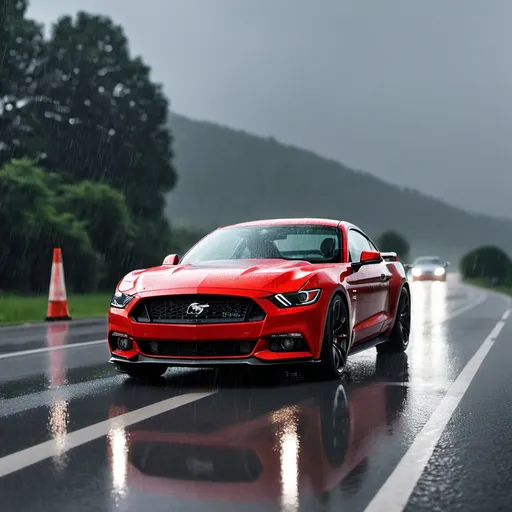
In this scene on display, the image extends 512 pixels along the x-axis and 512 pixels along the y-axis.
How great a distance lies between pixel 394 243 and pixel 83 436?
114 metres

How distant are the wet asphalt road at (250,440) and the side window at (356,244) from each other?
1161mm

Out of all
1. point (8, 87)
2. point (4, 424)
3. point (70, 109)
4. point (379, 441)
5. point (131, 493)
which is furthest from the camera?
point (70, 109)

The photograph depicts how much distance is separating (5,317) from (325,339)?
11.9 meters

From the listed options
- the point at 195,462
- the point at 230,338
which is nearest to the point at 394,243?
the point at 230,338

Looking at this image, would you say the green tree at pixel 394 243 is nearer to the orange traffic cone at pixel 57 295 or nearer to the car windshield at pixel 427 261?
the car windshield at pixel 427 261

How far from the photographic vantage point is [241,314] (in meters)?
8.15

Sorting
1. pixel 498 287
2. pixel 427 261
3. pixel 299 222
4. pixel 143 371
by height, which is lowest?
pixel 498 287

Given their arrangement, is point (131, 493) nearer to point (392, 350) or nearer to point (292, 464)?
point (292, 464)

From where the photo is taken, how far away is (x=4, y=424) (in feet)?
21.7

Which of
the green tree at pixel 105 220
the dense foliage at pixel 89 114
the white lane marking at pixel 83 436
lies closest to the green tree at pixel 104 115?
the dense foliage at pixel 89 114

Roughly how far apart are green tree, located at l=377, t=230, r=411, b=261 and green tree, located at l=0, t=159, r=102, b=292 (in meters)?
78.4

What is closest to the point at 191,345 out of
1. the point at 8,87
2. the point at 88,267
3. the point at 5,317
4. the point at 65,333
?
the point at 65,333

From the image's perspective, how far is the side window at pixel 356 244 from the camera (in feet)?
33.3

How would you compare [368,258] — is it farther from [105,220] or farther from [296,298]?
[105,220]
